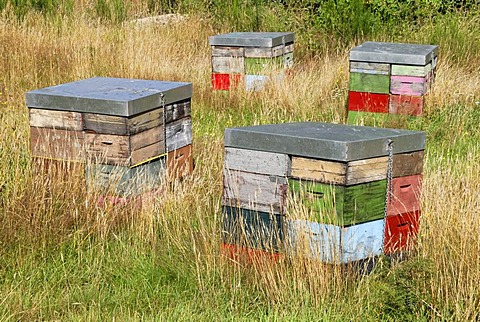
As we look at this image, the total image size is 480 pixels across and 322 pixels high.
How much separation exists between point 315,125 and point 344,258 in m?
0.90

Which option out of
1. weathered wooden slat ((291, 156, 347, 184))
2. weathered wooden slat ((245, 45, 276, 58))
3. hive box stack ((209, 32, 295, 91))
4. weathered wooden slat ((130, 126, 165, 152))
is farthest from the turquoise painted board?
weathered wooden slat ((245, 45, 276, 58))

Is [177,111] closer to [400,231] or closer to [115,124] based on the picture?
[115,124]

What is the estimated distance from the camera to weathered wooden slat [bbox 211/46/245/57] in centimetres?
926

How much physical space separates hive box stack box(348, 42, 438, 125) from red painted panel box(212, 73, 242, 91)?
1.80 meters

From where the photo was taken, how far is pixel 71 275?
4324mm

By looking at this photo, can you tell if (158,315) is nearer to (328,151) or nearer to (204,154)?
(328,151)

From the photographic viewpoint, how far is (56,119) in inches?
207

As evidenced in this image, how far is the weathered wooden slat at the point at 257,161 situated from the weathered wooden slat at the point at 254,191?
0.09 feet

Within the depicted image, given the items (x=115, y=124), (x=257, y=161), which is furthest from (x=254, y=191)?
(x=115, y=124)

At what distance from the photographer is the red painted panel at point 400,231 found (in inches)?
162

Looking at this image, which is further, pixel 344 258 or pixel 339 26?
pixel 339 26

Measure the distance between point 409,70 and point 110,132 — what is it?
359 cm

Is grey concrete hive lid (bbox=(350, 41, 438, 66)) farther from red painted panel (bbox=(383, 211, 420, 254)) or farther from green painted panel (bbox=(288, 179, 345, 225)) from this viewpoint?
green painted panel (bbox=(288, 179, 345, 225))

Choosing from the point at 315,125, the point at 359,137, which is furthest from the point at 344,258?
the point at 315,125
